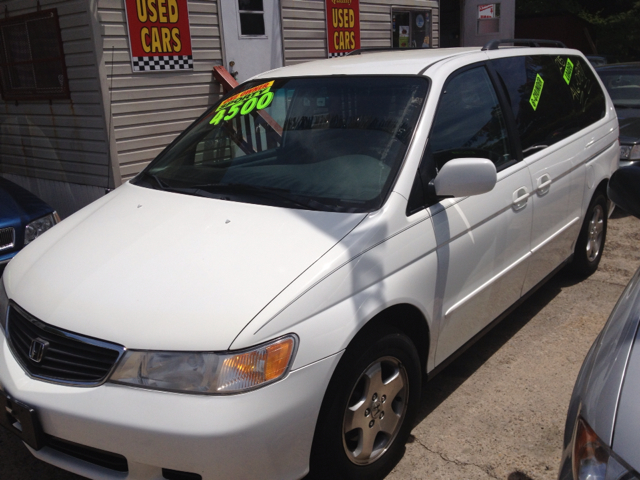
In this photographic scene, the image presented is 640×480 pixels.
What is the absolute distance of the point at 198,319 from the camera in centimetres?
208

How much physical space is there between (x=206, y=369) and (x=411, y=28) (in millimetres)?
10156

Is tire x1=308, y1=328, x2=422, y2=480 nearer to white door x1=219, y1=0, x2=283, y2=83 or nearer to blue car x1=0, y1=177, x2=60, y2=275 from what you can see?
blue car x1=0, y1=177, x2=60, y2=275

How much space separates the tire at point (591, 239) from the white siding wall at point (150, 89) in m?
4.68

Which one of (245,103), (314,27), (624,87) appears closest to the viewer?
(245,103)

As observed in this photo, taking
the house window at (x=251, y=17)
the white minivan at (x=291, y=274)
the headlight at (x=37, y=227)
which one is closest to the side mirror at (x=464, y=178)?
the white minivan at (x=291, y=274)

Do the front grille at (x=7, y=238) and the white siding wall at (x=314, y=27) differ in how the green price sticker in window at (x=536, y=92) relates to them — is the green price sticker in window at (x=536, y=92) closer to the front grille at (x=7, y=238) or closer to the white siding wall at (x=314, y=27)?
the front grille at (x=7, y=238)

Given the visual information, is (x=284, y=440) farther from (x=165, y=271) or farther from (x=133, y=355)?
(x=165, y=271)

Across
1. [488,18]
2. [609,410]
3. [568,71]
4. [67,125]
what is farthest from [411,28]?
[609,410]

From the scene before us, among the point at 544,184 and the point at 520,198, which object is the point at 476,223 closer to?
the point at 520,198

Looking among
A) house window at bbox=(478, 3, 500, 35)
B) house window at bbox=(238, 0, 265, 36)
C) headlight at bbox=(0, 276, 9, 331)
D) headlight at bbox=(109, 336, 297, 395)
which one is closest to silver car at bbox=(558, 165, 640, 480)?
headlight at bbox=(109, 336, 297, 395)

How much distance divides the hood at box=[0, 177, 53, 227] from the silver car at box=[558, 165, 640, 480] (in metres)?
3.83

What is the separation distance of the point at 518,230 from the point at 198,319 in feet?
6.63

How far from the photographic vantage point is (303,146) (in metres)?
3.05

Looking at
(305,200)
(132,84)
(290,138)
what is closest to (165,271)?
(305,200)
